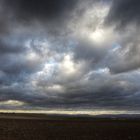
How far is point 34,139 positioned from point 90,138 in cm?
859

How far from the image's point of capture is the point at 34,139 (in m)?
37.7

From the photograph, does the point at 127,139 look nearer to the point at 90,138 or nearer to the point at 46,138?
the point at 90,138

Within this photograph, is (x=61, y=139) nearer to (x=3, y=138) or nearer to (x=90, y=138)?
(x=90, y=138)

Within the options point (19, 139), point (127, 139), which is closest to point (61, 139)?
point (19, 139)

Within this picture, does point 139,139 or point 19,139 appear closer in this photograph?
point 19,139

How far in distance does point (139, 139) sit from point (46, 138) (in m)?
14.3

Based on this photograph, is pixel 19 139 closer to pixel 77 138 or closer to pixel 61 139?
pixel 61 139

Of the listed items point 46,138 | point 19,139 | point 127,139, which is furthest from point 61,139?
point 127,139

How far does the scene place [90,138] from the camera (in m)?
40.1

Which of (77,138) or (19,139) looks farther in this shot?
(77,138)

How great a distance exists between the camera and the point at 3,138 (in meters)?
37.9

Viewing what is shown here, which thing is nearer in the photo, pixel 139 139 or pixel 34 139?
pixel 34 139

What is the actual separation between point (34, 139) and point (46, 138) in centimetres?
230

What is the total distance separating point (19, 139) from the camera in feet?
123
